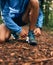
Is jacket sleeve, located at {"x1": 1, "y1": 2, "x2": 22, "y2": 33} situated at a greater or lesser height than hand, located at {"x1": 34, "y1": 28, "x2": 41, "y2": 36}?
greater

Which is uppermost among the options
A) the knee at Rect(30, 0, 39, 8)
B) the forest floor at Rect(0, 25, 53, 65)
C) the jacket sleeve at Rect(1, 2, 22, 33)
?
the knee at Rect(30, 0, 39, 8)

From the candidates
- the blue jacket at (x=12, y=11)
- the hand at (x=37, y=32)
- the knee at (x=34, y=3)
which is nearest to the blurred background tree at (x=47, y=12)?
the blue jacket at (x=12, y=11)

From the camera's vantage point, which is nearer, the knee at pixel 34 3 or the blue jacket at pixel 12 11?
the knee at pixel 34 3

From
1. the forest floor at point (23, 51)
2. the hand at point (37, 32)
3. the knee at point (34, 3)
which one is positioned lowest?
the forest floor at point (23, 51)

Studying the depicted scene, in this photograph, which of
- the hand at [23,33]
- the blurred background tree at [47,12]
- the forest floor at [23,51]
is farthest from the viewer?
the blurred background tree at [47,12]

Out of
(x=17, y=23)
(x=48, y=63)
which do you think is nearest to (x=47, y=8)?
(x=17, y=23)

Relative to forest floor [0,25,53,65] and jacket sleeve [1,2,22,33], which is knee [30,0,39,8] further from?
forest floor [0,25,53,65]

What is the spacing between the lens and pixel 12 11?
4.69 meters

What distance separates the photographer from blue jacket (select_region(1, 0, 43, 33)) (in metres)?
4.55

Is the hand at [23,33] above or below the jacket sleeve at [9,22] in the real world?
below

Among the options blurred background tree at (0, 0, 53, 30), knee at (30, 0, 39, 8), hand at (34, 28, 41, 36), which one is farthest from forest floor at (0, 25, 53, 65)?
blurred background tree at (0, 0, 53, 30)

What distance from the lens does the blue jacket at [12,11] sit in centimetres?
455

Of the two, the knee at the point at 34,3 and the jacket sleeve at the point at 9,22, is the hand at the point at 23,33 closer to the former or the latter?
the jacket sleeve at the point at 9,22

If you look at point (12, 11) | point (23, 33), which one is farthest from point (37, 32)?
point (12, 11)
